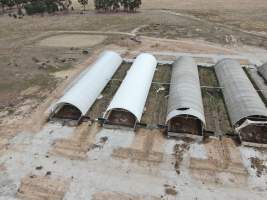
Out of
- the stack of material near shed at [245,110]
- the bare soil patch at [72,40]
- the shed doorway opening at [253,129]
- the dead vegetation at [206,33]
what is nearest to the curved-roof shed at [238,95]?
the stack of material near shed at [245,110]

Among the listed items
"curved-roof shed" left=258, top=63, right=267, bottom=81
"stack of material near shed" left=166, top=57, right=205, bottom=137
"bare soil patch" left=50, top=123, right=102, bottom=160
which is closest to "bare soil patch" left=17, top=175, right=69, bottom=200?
"bare soil patch" left=50, top=123, right=102, bottom=160

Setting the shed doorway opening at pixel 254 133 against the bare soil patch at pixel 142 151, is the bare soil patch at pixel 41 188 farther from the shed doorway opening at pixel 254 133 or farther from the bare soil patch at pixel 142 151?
the shed doorway opening at pixel 254 133

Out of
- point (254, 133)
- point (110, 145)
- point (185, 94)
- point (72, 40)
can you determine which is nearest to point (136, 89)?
point (185, 94)

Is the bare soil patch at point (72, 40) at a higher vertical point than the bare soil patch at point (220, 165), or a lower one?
higher

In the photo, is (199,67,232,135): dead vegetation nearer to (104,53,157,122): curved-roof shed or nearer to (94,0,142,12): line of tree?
(104,53,157,122): curved-roof shed

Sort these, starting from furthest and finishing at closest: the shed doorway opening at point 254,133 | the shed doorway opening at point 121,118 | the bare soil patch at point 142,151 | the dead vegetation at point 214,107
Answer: the shed doorway opening at point 121,118
the dead vegetation at point 214,107
the shed doorway opening at point 254,133
the bare soil patch at point 142,151

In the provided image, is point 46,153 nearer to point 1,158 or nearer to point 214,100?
point 1,158

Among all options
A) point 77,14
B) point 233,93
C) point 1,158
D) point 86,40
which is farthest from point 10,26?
point 233,93
